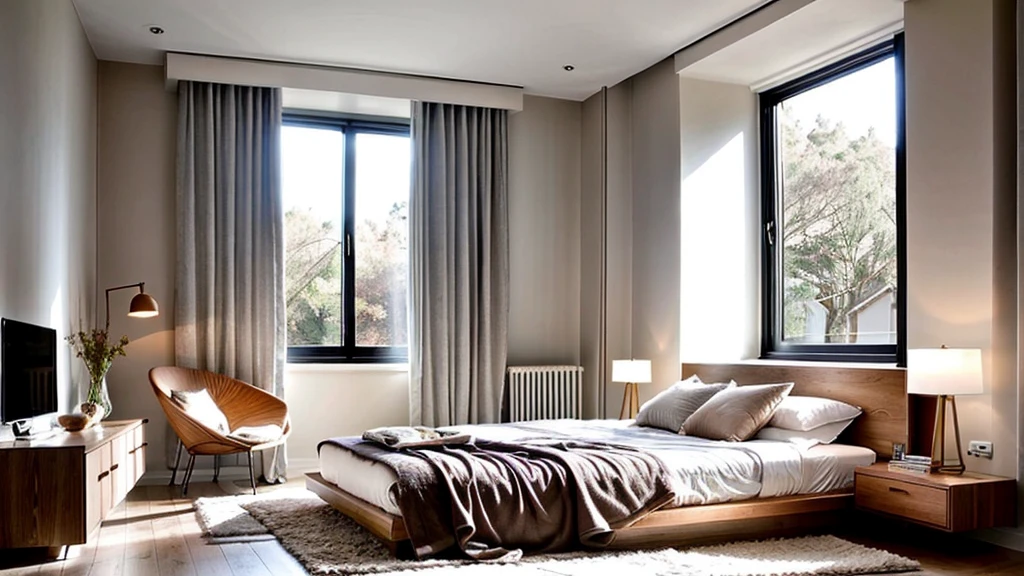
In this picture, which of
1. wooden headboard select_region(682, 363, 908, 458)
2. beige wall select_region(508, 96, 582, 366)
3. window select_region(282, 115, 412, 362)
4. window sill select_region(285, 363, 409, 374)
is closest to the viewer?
wooden headboard select_region(682, 363, 908, 458)

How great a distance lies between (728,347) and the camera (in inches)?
239

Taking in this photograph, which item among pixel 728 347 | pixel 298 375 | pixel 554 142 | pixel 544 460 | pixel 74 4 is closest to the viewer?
pixel 544 460

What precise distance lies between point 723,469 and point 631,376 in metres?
1.97

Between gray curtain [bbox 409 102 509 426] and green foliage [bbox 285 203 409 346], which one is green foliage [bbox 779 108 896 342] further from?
green foliage [bbox 285 203 409 346]

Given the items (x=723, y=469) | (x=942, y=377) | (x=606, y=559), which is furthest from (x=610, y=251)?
(x=606, y=559)

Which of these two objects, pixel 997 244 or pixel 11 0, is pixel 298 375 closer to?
pixel 11 0

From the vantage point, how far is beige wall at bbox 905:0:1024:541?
159 inches

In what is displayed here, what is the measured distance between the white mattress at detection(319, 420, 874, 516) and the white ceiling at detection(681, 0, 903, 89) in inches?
91.0

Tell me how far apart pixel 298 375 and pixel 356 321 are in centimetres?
63

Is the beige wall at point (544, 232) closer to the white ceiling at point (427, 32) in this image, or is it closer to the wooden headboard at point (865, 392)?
the white ceiling at point (427, 32)

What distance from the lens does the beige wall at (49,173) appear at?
3.86 m

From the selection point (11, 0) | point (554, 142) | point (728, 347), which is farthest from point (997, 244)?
point (11, 0)

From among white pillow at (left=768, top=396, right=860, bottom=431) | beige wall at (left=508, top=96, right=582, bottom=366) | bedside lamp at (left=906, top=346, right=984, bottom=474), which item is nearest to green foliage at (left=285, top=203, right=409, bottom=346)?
beige wall at (left=508, top=96, right=582, bottom=366)

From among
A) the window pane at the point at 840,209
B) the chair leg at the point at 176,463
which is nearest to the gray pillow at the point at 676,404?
the window pane at the point at 840,209
